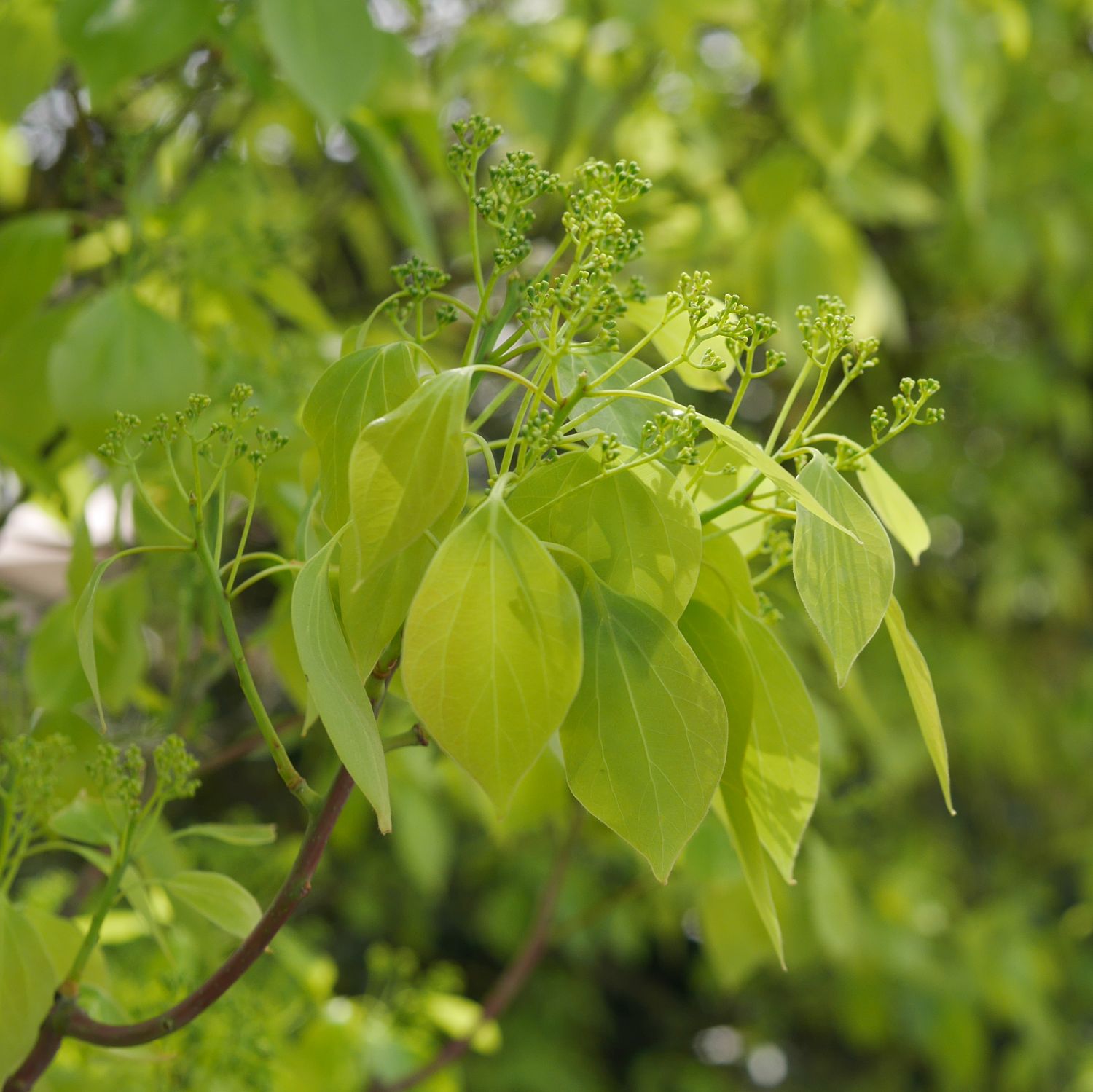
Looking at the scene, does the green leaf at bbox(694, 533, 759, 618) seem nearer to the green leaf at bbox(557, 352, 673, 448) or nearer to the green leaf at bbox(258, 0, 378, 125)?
the green leaf at bbox(557, 352, 673, 448)

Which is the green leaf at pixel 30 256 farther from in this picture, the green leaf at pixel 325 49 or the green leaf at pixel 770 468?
the green leaf at pixel 770 468

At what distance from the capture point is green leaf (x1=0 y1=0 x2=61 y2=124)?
575 millimetres

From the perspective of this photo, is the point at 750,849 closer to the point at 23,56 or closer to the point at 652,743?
the point at 652,743

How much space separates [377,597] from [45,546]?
49cm

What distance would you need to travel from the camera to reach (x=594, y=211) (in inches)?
9.8

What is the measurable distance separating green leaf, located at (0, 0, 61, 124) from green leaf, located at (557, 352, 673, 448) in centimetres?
42

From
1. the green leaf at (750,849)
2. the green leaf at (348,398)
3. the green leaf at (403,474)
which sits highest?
the green leaf at (403,474)

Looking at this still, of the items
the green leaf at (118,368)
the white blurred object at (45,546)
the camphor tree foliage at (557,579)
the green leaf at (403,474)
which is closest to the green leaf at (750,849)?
the camphor tree foliage at (557,579)

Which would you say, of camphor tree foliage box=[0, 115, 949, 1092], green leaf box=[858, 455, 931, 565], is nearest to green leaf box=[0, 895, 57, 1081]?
camphor tree foliage box=[0, 115, 949, 1092]

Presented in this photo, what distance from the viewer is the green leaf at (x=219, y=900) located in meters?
0.33

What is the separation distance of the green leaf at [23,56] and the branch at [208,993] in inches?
15.9

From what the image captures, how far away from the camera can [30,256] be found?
583 millimetres

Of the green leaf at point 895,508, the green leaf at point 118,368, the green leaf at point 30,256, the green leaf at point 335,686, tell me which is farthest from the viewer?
the green leaf at point 30,256

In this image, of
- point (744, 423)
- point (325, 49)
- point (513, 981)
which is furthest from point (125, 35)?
point (744, 423)
